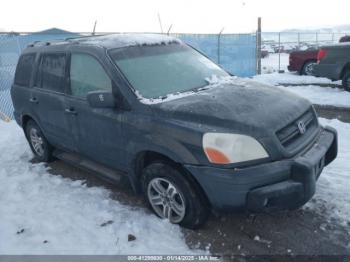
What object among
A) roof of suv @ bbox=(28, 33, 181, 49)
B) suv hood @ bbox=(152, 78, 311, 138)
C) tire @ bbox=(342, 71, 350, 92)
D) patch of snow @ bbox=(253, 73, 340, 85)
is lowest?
patch of snow @ bbox=(253, 73, 340, 85)

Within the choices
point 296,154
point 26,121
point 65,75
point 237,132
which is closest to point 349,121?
point 296,154

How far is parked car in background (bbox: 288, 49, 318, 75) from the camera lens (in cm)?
1391

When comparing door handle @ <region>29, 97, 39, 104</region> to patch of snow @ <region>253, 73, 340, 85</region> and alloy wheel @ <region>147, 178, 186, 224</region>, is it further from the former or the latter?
patch of snow @ <region>253, 73, 340, 85</region>

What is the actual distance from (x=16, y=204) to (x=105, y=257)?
1.80 meters

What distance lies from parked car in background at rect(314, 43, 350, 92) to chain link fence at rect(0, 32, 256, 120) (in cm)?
380

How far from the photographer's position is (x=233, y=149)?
3.09m

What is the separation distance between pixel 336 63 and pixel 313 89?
1.04 metres

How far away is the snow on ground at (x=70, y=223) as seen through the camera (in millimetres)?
3523

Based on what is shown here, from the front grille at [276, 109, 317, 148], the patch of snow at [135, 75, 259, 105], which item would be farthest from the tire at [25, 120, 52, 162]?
the front grille at [276, 109, 317, 148]

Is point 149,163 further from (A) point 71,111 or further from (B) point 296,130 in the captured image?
(B) point 296,130

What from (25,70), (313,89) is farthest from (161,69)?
(313,89)

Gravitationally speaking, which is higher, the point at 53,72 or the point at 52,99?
the point at 53,72

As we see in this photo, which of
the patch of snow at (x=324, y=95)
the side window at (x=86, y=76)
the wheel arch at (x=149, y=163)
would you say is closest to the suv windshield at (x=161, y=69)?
the side window at (x=86, y=76)

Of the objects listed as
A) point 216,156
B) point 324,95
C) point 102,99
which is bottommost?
point 324,95
